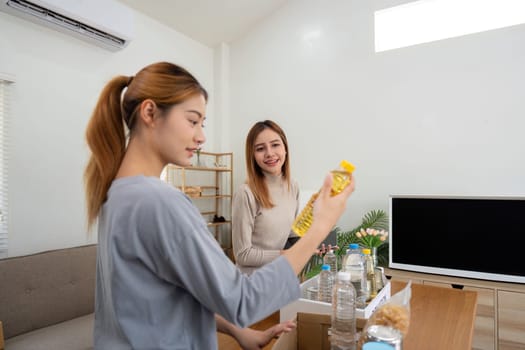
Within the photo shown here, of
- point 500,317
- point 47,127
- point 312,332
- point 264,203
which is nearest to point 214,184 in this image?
point 47,127

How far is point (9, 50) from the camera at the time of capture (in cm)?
257

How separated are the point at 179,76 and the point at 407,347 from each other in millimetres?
1002

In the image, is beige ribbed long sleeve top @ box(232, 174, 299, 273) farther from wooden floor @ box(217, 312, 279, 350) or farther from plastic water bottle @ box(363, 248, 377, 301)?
plastic water bottle @ box(363, 248, 377, 301)

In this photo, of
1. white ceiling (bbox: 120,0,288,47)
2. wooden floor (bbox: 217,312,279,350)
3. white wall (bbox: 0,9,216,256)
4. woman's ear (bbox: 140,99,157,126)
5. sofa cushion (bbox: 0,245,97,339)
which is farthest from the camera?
white ceiling (bbox: 120,0,288,47)

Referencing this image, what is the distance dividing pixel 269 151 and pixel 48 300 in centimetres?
196

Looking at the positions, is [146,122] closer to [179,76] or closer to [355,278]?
[179,76]

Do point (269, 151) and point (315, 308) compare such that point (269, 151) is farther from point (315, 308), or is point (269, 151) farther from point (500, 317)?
point (500, 317)

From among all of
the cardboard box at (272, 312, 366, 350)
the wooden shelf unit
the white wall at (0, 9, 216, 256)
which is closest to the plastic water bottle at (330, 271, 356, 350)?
the cardboard box at (272, 312, 366, 350)

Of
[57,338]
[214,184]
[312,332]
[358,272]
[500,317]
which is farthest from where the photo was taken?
[214,184]

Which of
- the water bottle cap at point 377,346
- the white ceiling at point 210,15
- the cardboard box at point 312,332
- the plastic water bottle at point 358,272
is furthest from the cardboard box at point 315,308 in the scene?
the white ceiling at point 210,15

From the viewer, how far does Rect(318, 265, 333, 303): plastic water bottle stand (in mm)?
1169

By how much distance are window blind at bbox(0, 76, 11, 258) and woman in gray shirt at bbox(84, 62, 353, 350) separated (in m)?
2.42

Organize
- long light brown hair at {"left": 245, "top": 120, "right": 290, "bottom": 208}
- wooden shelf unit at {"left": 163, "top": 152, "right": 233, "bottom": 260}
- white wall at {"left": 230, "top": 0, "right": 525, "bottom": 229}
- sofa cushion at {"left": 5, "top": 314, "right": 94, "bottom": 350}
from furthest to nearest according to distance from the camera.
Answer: wooden shelf unit at {"left": 163, "top": 152, "right": 233, "bottom": 260}, white wall at {"left": 230, "top": 0, "right": 525, "bottom": 229}, sofa cushion at {"left": 5, "top": 314, "right": 94, "bottom": 350}, long light brown hair at {"left": 245, "top": 120, "right": 290, "bottom": 208}

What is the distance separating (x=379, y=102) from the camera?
136 inches
